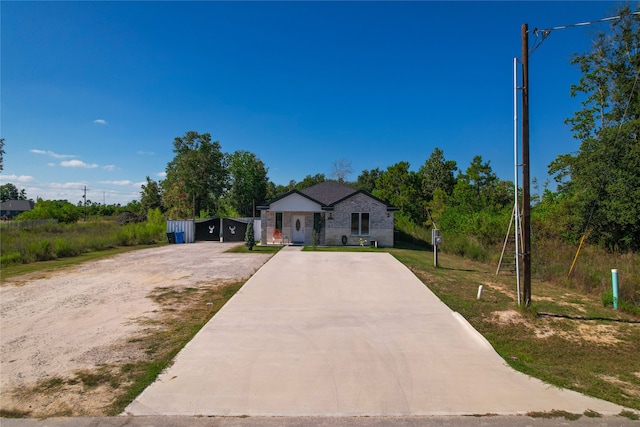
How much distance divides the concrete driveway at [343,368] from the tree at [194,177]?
130 feet

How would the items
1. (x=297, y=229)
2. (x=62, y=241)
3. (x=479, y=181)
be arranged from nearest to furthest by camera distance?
(x=62, y=241) < (x=297, y=229) < (x=479, y=181)

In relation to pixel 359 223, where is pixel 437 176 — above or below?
above

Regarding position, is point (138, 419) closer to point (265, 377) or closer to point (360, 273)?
point (265, 377)

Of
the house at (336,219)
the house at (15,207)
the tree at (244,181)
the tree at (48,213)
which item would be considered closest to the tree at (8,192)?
the house at (15,207)

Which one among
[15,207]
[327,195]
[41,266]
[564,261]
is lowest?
[41,266]

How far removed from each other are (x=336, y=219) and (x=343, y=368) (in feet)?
58.9

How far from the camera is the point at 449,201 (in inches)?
1231

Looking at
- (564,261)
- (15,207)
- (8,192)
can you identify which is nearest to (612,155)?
(564,261)

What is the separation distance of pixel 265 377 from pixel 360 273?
796 centimetres

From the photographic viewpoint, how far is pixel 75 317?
24.1 feet

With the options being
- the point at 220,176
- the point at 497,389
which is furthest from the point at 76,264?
the point at 220,176

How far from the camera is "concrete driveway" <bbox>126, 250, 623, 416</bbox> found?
157 inches

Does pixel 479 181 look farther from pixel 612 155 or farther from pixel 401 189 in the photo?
pixel 612 155

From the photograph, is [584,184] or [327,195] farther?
[327,195]
